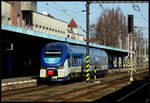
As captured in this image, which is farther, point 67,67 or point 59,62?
point 67,67

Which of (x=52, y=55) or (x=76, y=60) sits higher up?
(x=52, y=55)

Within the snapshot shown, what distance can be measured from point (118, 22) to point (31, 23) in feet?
142

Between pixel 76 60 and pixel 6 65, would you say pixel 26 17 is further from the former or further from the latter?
pixel 76 60

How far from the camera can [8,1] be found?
38.3 meters

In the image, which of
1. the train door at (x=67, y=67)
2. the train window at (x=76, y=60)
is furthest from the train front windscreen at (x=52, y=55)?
the train window at (x=76, y=60)

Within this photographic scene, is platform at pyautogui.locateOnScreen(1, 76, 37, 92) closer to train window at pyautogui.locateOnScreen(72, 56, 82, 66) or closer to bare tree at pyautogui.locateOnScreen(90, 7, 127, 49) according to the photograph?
train window at pyautogui.locateOnScreen(72, 56, 82, 66)

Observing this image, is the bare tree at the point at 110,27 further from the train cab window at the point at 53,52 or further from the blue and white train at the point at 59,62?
the train cab window at the point at 53,52

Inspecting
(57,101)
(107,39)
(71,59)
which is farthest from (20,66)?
(107,39)

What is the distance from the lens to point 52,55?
25.1 meters

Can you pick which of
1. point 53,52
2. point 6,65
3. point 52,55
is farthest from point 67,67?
point 6,65

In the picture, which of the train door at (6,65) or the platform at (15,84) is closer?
the platform at (15,84)

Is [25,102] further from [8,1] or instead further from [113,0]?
[8,1]

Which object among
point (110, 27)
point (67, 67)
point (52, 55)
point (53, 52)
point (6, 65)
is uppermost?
point (110, 27)

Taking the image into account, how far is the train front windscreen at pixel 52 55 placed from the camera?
984 inches
